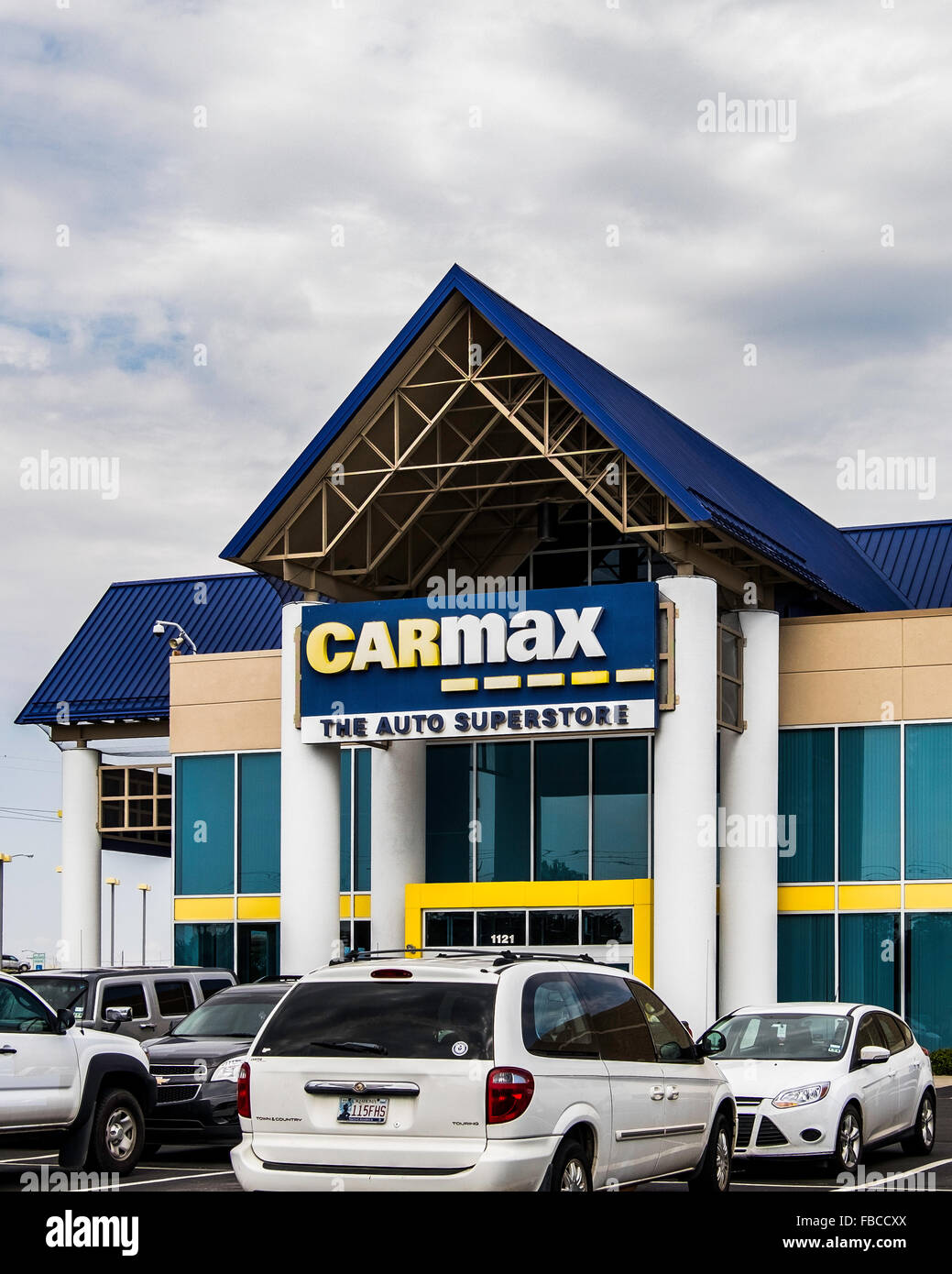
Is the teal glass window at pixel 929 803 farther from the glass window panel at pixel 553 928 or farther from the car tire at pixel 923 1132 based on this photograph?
the car tire at pixel 923 1132

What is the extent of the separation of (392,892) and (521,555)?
6.85 m

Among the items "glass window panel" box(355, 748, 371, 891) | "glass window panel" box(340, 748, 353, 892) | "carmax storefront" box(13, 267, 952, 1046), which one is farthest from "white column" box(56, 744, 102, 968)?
"glass window panel" box(355, 748, 371, 891)

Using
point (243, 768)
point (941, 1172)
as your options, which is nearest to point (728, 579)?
point (243, 768)

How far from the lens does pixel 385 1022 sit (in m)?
11.3

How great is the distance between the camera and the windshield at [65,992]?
20.7 m

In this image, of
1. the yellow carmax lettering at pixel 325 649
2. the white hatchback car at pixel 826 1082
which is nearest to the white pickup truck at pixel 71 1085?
the white hatchback car at pixel 826 1082

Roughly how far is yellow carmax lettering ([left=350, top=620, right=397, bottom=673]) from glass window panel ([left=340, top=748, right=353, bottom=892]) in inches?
174

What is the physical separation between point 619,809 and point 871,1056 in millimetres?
16482

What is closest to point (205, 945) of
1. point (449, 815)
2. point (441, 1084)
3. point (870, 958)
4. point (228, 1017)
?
point (449, 815)

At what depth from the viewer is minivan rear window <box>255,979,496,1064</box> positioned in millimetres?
11109

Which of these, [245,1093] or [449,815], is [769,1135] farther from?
[449,815]

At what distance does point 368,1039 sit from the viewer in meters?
11.3
